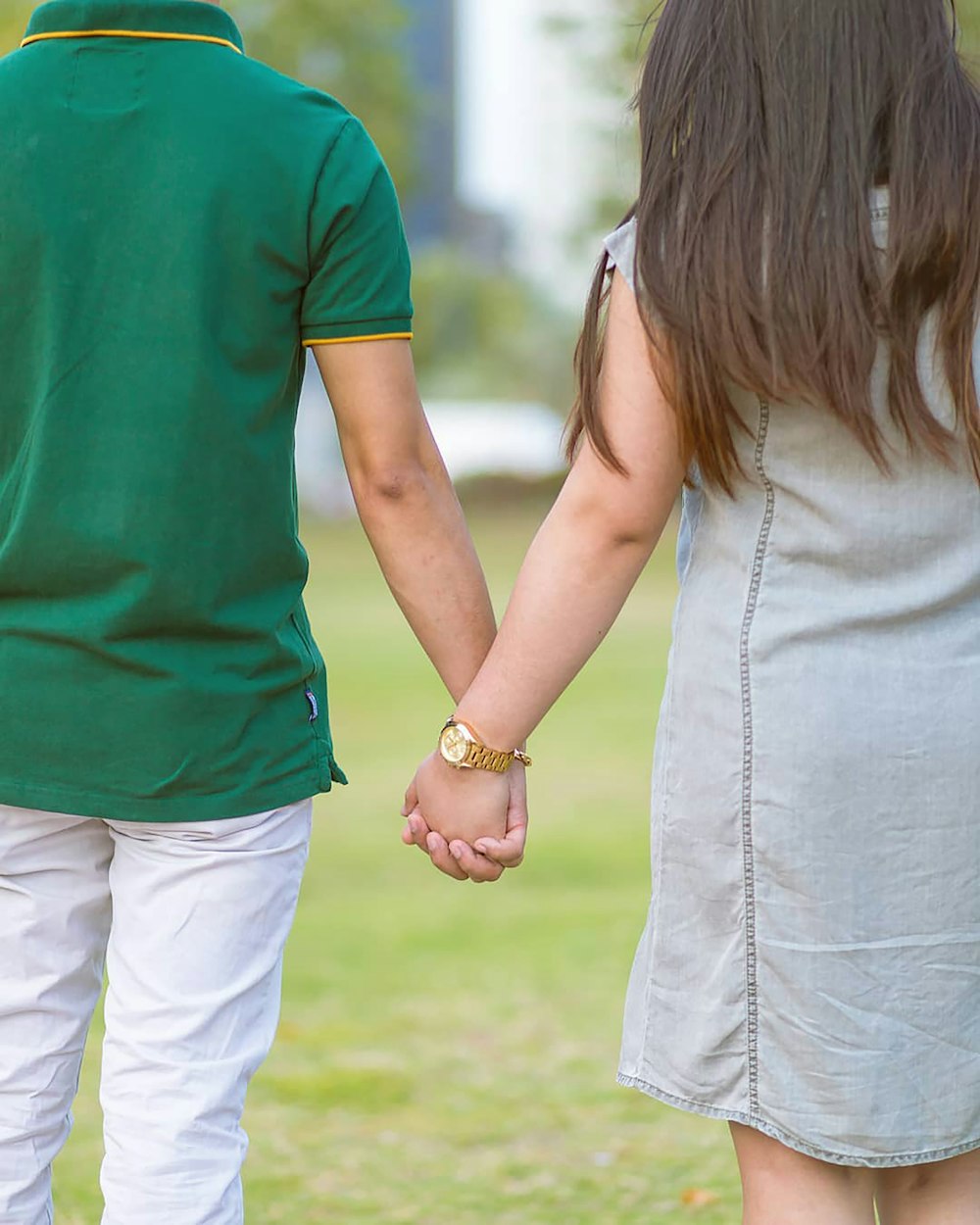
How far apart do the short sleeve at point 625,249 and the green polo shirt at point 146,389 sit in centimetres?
28

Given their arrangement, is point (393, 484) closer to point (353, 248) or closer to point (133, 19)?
point (353, 248)

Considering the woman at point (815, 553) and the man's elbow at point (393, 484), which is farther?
the man's elbow at point (393, 484)

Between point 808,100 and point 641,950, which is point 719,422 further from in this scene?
point 641,950

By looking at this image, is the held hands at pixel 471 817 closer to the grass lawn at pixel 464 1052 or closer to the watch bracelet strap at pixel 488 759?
the watch bracelet strap at pixel 488 759

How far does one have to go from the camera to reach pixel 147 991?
1.86 m

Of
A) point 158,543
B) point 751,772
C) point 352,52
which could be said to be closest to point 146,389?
point 158,543

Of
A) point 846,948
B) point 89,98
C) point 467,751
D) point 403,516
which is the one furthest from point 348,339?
point 846,948

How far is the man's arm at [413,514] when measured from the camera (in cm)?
201

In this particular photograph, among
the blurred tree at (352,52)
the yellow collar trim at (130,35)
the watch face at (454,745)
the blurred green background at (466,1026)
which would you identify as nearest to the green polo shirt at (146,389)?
the yellow collar trim at (130,35)

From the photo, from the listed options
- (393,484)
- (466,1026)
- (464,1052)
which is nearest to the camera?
(393,484)

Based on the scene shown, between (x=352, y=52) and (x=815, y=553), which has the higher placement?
(x=352, y=52)

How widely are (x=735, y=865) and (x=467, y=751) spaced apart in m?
0.39

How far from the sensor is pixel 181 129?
5.93ft

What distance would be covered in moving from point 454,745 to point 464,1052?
2.18 m
